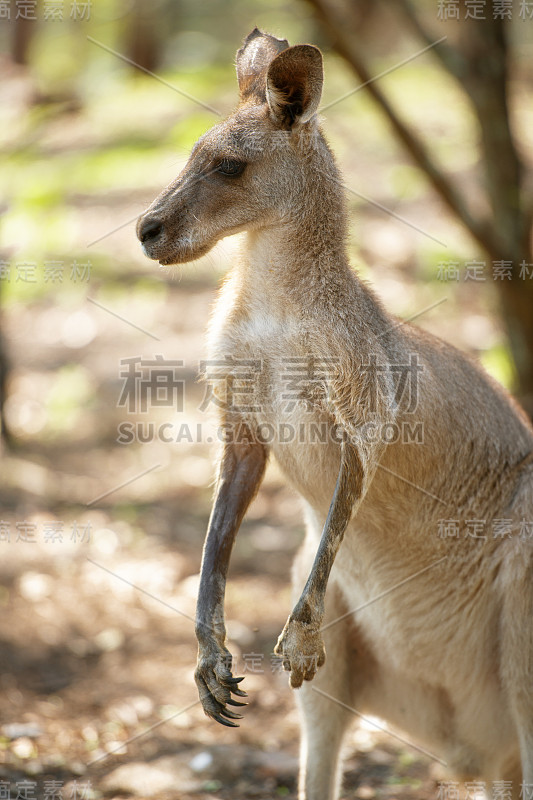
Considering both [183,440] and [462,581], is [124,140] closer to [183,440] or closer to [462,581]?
[183,440]

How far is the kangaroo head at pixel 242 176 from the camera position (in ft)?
10.8

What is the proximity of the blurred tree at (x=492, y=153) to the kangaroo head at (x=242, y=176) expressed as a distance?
257 centimetres

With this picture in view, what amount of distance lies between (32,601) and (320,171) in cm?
346

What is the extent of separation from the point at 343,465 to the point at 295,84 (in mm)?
1334

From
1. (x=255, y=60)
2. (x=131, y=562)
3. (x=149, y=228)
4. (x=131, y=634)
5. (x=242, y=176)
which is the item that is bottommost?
(x=131, y=634)

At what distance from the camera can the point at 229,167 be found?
3350 millimetres

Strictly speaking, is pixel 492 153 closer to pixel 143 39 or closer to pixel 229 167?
pixel 229 167

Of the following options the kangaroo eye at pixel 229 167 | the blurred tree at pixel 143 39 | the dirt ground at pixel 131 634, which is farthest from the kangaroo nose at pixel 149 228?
the blurred tree at pixel 143 39

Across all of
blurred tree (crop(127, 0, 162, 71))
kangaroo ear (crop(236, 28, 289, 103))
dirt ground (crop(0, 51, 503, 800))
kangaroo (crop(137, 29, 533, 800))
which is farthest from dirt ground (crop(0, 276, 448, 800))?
blurred tree (crop(127, 0, 162, 71))

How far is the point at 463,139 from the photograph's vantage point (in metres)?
11.7

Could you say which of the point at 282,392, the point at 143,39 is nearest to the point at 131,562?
the point at 282,392

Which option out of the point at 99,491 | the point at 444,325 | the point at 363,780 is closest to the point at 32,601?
the point at 99,491

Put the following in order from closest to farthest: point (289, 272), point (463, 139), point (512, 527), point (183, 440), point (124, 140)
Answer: point (289, 272) → point (512, 527) → point (183, 440) → point (463, 139) → point (124, 140)

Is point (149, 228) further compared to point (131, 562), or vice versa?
point (131, 562)
